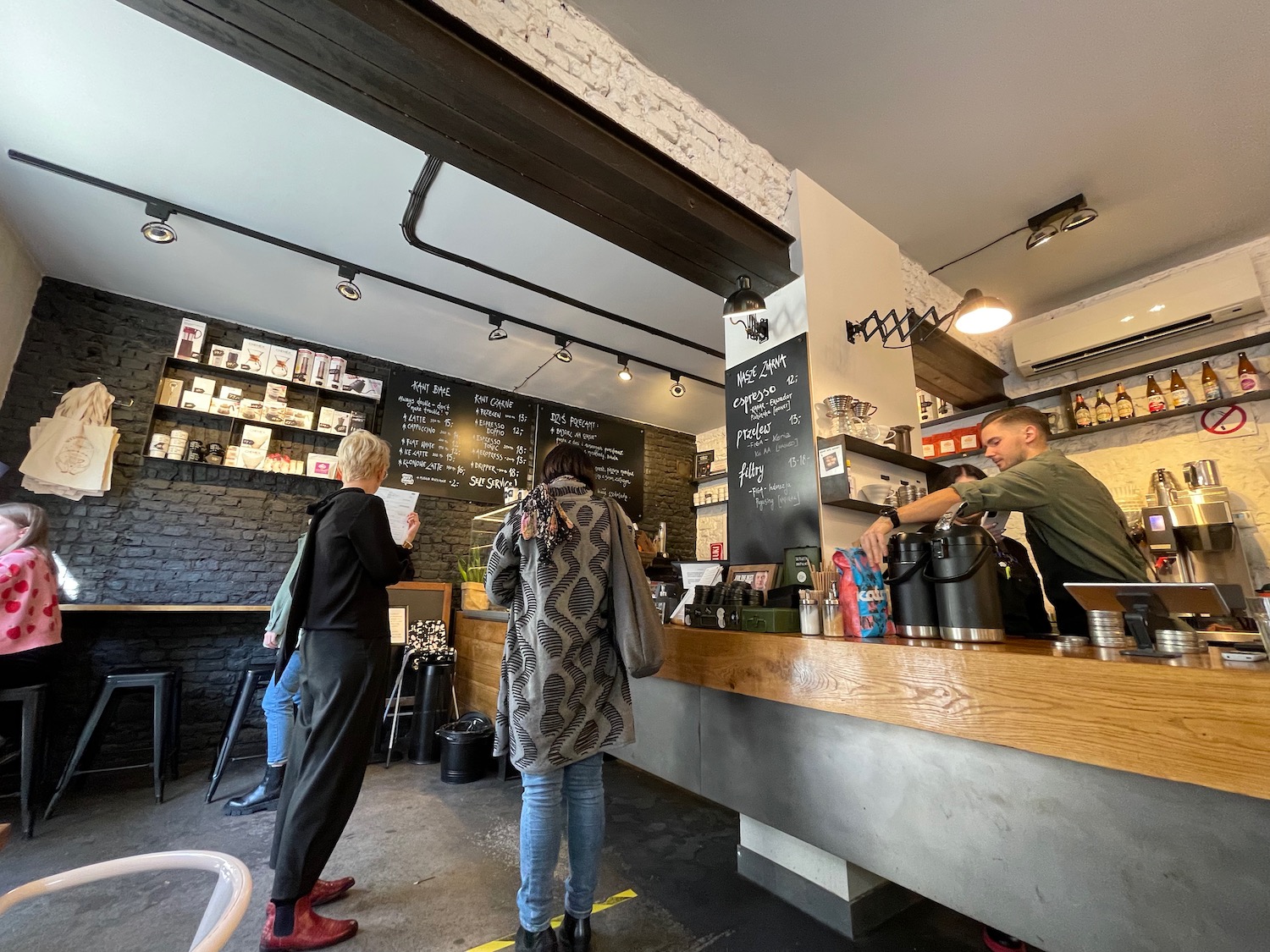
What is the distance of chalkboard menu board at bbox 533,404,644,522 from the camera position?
5.36 m

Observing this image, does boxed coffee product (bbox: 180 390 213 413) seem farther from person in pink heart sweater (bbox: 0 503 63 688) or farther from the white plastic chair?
the white plastic chair

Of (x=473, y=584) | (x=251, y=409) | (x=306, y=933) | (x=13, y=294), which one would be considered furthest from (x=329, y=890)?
(x=13, y=294)

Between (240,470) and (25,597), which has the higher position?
(240,470)

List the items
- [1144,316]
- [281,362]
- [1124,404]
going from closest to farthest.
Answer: [1144,316] → [1124,404] → [281,362]

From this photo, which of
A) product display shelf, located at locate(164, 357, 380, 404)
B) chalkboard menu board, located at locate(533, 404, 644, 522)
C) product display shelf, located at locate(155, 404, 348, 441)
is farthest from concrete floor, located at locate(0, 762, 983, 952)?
chalkboard menu board, located at locate(533, 404, 644, 522)

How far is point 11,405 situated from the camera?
3305 mm

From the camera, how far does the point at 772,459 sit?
8.46 feet

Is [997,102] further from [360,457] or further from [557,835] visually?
[557,835]

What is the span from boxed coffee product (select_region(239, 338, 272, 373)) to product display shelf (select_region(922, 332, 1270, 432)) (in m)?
5.39

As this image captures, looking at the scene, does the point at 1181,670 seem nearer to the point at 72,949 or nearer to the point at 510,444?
the point at 72,949

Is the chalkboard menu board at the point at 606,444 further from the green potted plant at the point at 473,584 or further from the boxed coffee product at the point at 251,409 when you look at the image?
the boxed coffee product at the point at 251,409

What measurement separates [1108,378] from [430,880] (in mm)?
4813

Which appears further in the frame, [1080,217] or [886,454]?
[1080,217]

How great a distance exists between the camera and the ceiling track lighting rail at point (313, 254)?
2.66m
